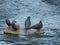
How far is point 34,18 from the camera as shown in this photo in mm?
23328

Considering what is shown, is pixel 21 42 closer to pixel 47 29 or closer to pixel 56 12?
pixel 47 29

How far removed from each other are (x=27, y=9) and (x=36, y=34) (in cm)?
959

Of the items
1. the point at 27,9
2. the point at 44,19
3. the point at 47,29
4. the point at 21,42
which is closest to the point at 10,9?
the point at 27,9

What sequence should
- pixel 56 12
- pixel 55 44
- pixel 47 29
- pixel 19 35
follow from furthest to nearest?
pixel 56 12 < pixel 47 29 < pixel 19 35 < pixel 55 44

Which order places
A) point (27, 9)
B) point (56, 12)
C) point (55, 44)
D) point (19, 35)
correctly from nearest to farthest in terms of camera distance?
point (55, 44) < point (19, 35) < point (56, 12) < point (27, 9)

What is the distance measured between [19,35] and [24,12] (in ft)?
25.9

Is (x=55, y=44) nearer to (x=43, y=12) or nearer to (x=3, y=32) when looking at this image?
(x=3, y=32)

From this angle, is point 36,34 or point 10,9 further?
point 10,9

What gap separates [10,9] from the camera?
27812mm

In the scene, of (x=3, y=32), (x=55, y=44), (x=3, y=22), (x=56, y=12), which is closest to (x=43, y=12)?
(x=56, y=12)

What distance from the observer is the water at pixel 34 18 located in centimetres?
1727

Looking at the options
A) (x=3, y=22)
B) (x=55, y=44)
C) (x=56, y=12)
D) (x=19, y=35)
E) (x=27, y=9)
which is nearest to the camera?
(x=55, y=44)

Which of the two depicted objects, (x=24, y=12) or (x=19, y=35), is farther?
(x=24, y=12)

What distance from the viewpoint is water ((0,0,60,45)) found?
Result: 17.3 metres
